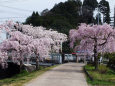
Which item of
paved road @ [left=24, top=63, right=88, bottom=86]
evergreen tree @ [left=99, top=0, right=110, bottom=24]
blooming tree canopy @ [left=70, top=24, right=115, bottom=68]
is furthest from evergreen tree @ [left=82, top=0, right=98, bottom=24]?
paved road @ [left=24, top=63, right=88, bottom=86]

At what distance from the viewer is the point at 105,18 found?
88.2m

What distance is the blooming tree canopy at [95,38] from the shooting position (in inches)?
1088

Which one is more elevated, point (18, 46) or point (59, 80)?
point (18, 46)

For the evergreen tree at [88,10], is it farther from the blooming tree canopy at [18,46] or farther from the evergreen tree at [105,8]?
the blooming tree canopy at [18,46]

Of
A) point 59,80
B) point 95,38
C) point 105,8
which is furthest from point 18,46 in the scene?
point 105,8

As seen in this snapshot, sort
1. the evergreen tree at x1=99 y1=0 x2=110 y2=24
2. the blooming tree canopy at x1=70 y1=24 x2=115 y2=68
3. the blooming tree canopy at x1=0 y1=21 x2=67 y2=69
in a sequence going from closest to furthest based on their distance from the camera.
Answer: the blooming tree canopy at x1=70 y1=24 x2=115 y2=68
the blooming tree canopy at x1=0 y1=21 x2=67 y2=69
the evergreen tree at x1=99 y1=0 x2=110 y2=24

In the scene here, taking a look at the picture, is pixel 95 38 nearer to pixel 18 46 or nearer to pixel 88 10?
Answer: pixel 18 46

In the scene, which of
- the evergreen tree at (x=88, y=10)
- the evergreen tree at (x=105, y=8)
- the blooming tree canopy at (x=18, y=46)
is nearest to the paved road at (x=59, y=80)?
the blooming tree canopy at (x=18, y=46)

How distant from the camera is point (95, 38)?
28.4 m

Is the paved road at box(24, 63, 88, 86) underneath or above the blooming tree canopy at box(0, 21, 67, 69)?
underneath

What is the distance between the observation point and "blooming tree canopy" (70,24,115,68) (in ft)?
90.6

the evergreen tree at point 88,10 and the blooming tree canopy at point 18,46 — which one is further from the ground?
the evergreen tree at point 88,10

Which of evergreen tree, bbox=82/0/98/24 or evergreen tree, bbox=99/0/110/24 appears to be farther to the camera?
evergreen tree, bbox=99/0/110/24

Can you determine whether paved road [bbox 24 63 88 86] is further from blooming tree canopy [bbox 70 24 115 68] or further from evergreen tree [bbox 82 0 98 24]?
evergreen tree [bbox 82 0 98 24]
